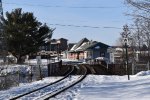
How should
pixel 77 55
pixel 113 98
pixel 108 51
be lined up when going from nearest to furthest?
pixel 113 98 → pixel 108 51 → pixel 77 55

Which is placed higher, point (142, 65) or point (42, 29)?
point (42, 29)

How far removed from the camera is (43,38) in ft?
263

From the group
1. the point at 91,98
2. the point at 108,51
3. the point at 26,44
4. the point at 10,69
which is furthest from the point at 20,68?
the point at 108,51

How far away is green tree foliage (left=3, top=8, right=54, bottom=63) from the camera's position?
→ 75.6 meters

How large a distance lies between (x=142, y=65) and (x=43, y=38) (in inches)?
1353

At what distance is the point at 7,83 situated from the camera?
123 feet

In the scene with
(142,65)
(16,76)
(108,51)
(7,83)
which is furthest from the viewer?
(108,51)

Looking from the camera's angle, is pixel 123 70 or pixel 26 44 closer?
pixel 123 70

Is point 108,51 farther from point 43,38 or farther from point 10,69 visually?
point 10,69

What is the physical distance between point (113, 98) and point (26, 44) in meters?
58.4

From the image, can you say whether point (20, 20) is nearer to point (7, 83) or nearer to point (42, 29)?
point (42, 29)

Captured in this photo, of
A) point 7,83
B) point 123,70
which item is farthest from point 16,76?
point 123,70

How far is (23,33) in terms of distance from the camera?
76250 mm

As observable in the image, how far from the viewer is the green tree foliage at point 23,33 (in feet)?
248
